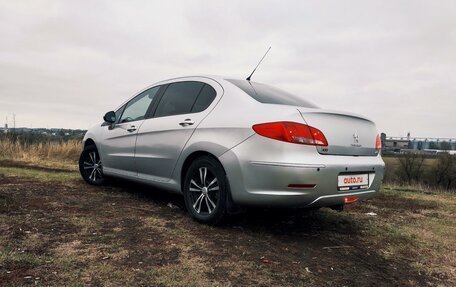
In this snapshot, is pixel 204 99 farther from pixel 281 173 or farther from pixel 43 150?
pixel 43 150

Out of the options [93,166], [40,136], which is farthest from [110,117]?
[40,136]

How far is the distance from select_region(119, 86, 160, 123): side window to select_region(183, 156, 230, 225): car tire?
1471 mm

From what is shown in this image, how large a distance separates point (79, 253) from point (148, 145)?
2.04 meters

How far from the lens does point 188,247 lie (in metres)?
3.19

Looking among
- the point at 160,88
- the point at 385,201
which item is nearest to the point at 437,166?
the point at 385,201

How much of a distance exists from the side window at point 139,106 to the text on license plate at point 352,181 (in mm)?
2751

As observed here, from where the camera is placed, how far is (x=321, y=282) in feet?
8.70

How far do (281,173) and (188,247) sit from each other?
1008mm

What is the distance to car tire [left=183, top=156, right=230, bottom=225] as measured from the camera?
370 cm

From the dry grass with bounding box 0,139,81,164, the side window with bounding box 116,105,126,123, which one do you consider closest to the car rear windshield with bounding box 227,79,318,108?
the side window with bounding box 116,105,126,123

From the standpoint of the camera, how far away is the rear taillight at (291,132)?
11.0 feet

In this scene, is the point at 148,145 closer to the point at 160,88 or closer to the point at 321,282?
the point at 160,88

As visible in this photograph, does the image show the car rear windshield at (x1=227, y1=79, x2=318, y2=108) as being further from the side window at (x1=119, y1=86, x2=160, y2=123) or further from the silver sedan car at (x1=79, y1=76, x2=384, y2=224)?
the side window at (x1=119, y1=86, x2=160, y2=123)

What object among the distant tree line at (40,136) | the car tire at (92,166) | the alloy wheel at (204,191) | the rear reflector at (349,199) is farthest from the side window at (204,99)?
the distant tree line at (40,136)
